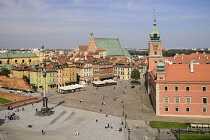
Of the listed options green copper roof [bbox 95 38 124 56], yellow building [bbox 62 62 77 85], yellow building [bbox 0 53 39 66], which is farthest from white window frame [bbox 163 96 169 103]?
yellow building [bbox 0 53 39 66]

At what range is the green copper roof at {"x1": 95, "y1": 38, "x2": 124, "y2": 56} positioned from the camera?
13739cm

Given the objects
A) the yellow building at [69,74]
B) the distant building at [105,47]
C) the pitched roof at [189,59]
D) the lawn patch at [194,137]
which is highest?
the distant building at [105,47]

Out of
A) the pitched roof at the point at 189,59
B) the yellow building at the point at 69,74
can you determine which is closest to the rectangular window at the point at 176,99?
the pitched roof at the point at 189,59

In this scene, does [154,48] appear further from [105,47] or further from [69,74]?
[105,47]

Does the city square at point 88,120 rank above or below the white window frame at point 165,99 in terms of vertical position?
below

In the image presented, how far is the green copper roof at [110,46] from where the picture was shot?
451ft

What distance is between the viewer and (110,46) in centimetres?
14125

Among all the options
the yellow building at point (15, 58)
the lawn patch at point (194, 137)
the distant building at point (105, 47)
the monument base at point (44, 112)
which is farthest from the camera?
the distant building at point (105, 47)

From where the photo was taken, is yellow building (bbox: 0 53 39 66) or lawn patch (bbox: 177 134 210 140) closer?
lawn patch (bbox: 177 134 210 140)

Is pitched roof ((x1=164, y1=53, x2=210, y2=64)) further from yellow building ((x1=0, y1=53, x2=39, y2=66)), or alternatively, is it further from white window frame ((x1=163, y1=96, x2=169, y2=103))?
yellow building ((x1=0, y1=53, x2=39, y2=66))

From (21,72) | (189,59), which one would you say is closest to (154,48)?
(189,59)

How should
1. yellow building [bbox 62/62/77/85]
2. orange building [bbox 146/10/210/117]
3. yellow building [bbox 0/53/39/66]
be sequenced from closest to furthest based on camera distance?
orange building [bbox 146/10/210/117], yellow building [bbox 62/62/77/85], yellow building [bbox 0/53/39/66]

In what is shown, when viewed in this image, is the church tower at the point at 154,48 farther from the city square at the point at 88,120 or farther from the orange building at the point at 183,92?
the orange building at the point at 183,92

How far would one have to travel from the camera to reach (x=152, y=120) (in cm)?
4831
